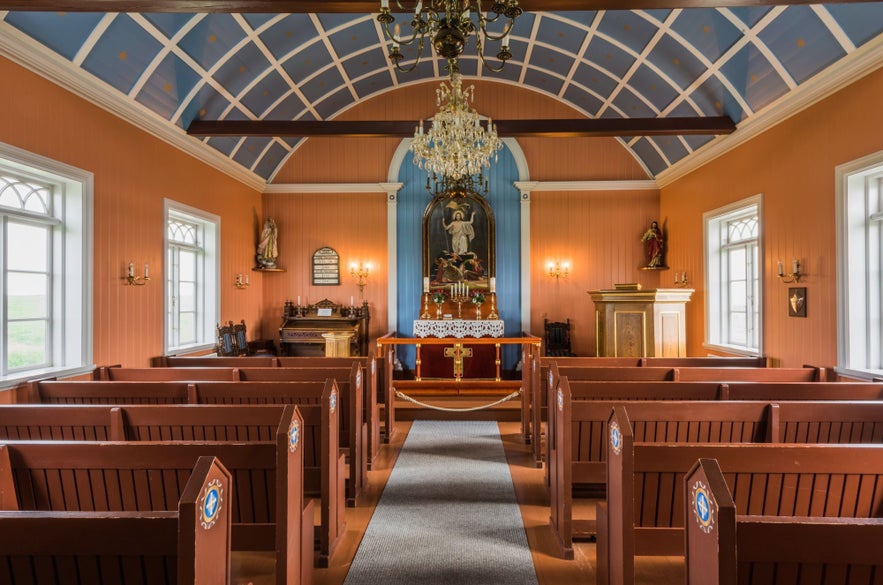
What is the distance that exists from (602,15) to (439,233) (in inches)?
197

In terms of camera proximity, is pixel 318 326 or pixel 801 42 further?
pixel 318 326

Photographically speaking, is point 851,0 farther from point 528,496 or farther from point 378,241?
point 378,241

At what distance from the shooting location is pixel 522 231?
10.8m

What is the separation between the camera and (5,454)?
82.8 inches

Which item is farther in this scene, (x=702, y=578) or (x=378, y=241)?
(x=378, y=241)

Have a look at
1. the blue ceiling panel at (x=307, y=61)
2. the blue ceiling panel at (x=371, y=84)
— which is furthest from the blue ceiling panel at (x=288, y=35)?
the blue ceiling panel at (x=371, y=84)

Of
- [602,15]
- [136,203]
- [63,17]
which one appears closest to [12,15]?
[63,17]

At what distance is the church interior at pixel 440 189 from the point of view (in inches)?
195

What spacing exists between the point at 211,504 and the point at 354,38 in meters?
8.42

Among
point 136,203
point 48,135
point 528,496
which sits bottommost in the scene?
point 528,496

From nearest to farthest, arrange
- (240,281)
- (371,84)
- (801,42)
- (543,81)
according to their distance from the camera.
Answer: (801,42), (240,281), (543,81), (371,84)

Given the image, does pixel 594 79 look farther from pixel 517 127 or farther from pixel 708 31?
pixel 708 31

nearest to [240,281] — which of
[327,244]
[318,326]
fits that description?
[318,326]

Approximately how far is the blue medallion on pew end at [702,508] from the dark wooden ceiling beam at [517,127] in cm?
706
